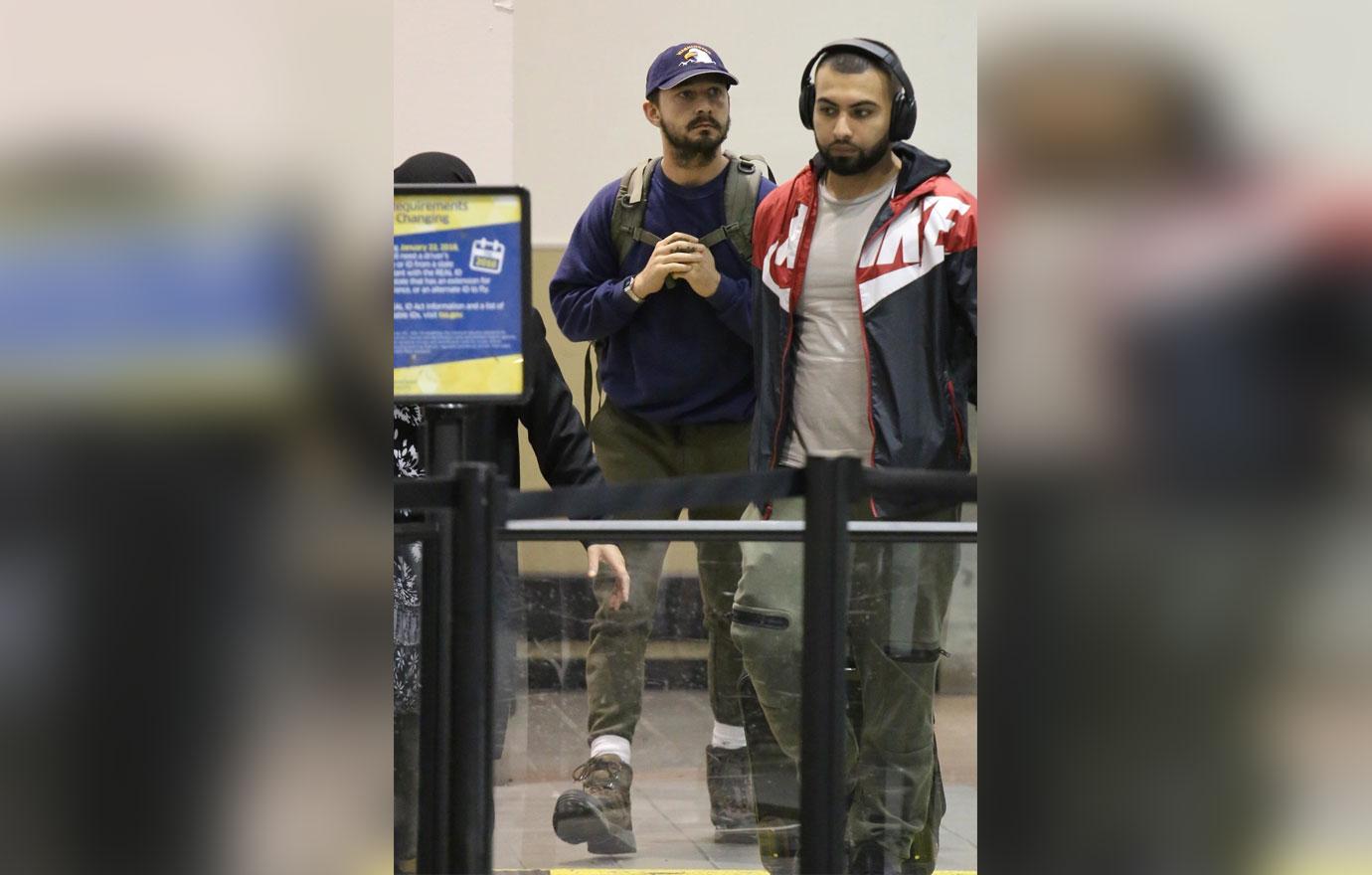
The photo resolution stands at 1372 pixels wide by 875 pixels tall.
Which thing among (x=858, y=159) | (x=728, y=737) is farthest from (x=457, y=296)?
(x=858, y=159)

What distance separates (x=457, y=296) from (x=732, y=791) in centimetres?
91

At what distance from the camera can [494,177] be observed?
4.37 metres

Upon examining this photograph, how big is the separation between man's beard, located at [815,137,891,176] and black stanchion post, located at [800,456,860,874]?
84 cm

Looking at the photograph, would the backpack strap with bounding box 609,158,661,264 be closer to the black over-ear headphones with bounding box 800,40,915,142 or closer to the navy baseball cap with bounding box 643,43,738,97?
the navy baseball cap with bounding box 643,43,738,97

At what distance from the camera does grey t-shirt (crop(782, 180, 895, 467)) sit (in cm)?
263

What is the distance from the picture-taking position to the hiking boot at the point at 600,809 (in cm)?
197

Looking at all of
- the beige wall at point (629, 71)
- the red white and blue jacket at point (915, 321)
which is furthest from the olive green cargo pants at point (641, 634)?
the beige wall at point (629, 71)

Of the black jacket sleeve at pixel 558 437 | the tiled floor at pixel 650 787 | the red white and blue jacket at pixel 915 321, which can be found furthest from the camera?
the black jacket sleeve at pixel 558 437

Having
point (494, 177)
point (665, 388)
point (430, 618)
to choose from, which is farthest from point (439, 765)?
point (494, 177)

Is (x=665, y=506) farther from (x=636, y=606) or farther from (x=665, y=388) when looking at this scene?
(x=665, y=388)

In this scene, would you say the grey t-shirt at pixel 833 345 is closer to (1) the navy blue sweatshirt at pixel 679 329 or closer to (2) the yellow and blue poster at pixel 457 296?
(1) the navy blue sweatshirt at pixel 679 329

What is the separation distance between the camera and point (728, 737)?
2137 mm

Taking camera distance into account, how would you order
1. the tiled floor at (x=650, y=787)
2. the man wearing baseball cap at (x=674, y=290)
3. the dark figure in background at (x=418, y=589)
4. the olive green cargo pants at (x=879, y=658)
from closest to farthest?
1. the dark figure in background at (x=418, y=589)
2. the tiled floor at (x=650, y=787)
3. the olive green cargo pants at (x=879, y=658)
4. the man wearing baseball cap at (x=674, y=290)

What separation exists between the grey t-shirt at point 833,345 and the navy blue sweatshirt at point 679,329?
29 centimetres
